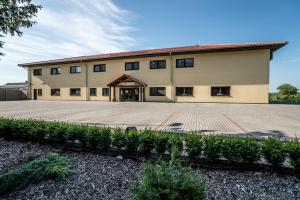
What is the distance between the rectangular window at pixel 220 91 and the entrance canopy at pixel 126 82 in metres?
8.74

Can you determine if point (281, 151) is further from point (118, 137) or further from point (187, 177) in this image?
point (118, 137)

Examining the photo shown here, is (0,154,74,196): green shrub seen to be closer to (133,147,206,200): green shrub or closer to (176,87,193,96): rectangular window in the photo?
(133,147,206,200): green shrub

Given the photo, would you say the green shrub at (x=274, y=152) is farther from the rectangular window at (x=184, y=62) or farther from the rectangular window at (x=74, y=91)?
the rectangular window at (x=74, y=91)

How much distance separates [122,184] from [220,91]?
2165 centimetres

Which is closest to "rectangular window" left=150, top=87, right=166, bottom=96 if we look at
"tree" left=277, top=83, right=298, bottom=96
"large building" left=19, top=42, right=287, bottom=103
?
"large building" left=19, top=42, right=287, bottom=103

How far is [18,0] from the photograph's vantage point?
7125mm

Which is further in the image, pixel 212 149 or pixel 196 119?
pixel 196 119

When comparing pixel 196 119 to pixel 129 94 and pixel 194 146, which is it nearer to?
pixel 194 146

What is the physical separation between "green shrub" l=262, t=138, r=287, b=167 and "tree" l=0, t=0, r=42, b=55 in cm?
Answer: 872

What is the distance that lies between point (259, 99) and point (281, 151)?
20.4 m

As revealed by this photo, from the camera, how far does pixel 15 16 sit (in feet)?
23.8

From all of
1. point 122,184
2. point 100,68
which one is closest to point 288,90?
point 100,68

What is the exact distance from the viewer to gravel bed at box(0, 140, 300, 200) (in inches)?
123

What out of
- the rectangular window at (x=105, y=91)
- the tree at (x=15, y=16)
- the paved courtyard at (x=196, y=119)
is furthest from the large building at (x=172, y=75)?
the tree at (x=15, y=16)
